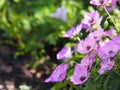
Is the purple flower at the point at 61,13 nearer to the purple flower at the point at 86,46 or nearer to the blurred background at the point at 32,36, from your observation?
the blurred background at the point at 32,36

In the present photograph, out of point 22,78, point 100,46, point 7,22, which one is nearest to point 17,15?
point 7,22

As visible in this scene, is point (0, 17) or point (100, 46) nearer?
point (100, 46)

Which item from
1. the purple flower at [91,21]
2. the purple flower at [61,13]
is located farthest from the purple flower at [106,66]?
the purple flower at [61,13]

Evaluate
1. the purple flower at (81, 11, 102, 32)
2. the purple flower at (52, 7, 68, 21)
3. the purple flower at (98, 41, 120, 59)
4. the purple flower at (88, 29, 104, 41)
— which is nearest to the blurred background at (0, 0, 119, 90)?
the purple flower at (52, 7, 68, 21)

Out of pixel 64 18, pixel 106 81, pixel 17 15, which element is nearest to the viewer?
pixel 106 81

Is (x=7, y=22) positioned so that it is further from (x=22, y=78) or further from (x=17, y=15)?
(x=22, y=78)

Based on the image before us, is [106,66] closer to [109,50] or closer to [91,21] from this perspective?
[109,50]

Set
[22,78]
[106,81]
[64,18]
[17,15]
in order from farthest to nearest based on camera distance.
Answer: [17,15] → [64,18] → [22,78] → [106,81]

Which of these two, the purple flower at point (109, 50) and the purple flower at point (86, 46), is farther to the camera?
the purple flower at point (86, 46)

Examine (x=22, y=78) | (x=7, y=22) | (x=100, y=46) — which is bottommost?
(x=22, y=78)
